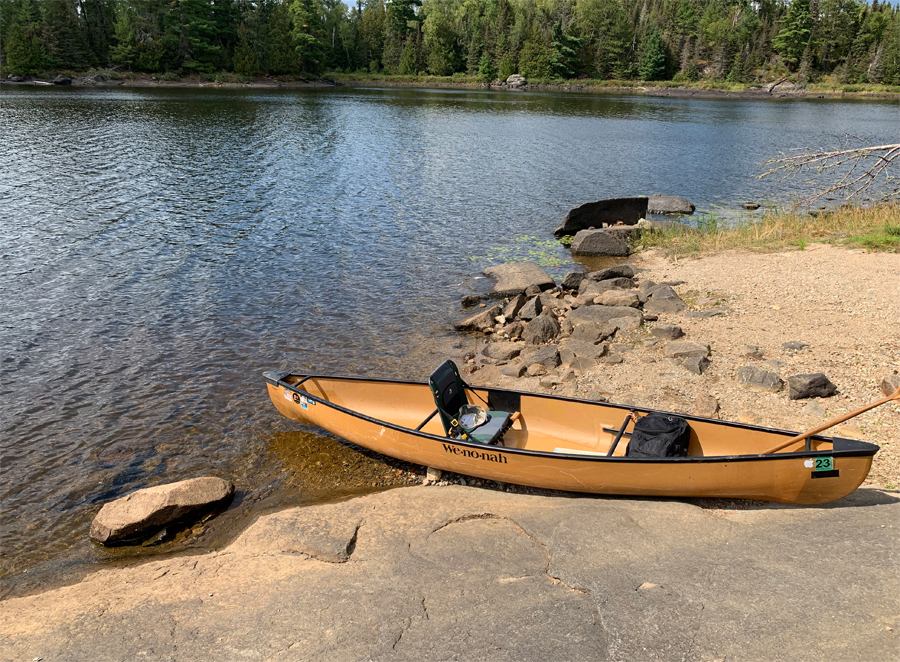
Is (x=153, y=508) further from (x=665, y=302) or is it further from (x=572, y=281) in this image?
(x=572, y=281)

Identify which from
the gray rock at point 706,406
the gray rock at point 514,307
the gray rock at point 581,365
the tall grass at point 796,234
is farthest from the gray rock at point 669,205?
the gray rock at point 706,406

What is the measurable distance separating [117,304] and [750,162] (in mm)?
38722

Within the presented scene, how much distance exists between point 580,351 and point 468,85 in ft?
406

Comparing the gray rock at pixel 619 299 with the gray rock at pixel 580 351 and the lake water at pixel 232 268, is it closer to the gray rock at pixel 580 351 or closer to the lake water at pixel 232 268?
the gray rock at pixel 580 351

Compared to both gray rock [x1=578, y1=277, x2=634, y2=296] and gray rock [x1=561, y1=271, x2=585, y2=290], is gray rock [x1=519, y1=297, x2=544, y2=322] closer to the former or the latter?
gray rock [x1=578, y1=277, x2=634, y2=296]

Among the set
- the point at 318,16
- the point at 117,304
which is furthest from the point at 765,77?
the point at 117,304

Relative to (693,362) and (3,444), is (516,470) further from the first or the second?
(3,444)

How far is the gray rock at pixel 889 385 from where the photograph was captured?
9926 millimetres

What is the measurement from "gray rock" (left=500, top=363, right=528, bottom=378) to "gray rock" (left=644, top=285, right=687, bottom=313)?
13.9 feet

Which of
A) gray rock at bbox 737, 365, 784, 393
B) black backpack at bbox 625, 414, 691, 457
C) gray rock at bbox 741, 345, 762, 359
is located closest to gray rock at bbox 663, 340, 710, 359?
gray rock at bbox 741, 345, 762, 359

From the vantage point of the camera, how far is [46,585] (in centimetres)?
782

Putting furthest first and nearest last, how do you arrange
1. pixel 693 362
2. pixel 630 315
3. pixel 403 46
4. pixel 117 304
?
pixel 403 46, pixel 117 304, pixel 630 315, pixel 693 362

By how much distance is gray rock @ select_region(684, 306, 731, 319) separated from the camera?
14.5 m

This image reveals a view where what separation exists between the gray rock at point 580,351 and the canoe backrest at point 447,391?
147 inches
